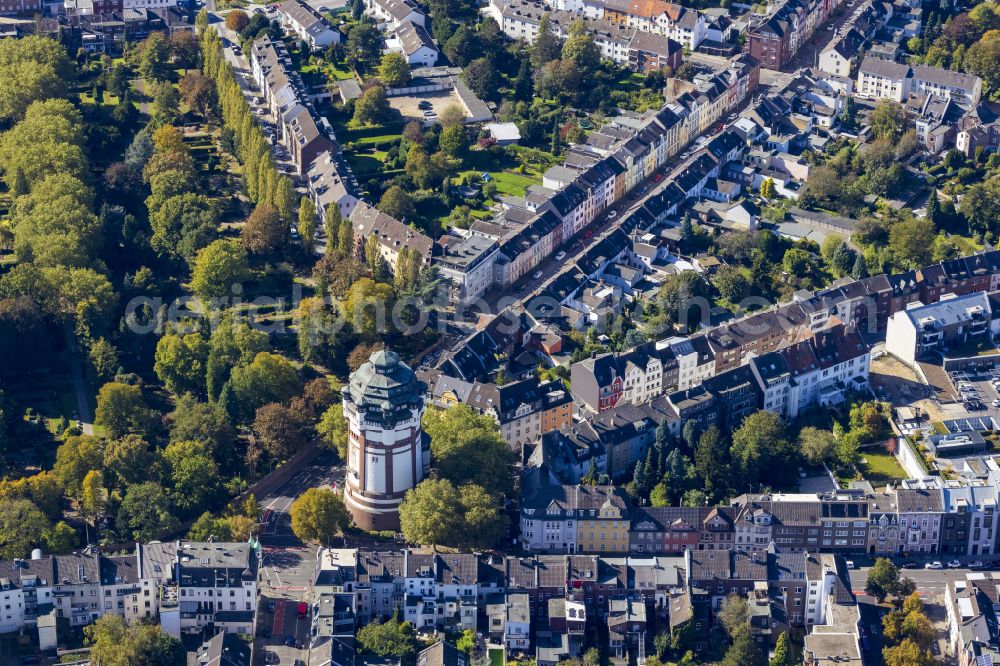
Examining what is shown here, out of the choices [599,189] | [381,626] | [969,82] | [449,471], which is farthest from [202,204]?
[969,82]

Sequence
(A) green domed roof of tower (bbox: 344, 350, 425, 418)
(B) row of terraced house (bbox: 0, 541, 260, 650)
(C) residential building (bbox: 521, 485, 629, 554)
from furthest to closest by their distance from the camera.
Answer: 1. (C) residential building (bbox: 521, 485, 629, 554)
2. (A) green domed roof of tower (bbox: 344, 350, 425, 418)
3. (B) row of terraced house (bbox: 0, 541, 260, 650)

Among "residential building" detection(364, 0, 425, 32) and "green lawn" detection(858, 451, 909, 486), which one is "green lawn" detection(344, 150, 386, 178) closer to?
"residential building" detection(364, 0, 425, 32)

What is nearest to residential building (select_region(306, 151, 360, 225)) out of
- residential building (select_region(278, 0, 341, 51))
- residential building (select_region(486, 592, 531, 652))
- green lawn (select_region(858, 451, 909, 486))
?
residential building (select_region(278, 0, 341, 51))

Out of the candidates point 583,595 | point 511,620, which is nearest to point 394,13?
point 583,595

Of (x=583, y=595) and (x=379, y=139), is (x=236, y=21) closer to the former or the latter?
(x=379, y=139)

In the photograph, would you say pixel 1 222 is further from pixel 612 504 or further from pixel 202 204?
pixel 612 504

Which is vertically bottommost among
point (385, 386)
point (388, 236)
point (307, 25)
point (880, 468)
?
point (880, 468)

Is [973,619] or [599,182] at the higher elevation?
[599,182]

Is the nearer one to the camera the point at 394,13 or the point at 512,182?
the point at 512,182

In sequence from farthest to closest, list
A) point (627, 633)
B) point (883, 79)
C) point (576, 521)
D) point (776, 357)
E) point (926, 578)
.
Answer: point (883, 79) < point (776, 357) < point (576, 521) < point (926, 578) < point (627, 633)
